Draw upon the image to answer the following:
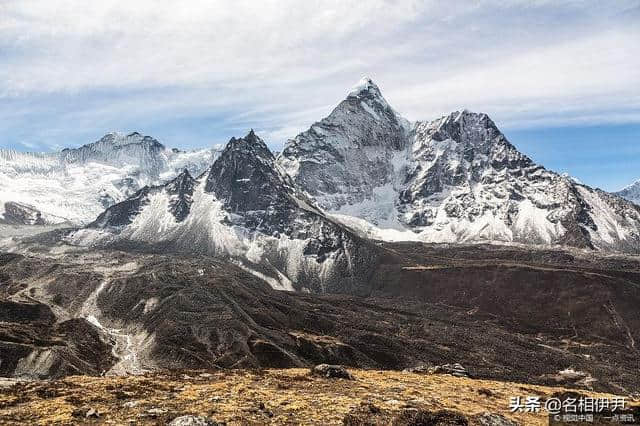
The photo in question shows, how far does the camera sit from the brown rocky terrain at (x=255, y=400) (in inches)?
1272

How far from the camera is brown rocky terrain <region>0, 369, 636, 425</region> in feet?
106

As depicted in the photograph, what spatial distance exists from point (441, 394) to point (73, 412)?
90.8 ft

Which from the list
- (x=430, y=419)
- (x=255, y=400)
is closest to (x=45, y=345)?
(x=255, y=400)

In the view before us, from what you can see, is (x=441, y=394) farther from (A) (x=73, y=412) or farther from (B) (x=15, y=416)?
(B) (x=15, y=416)

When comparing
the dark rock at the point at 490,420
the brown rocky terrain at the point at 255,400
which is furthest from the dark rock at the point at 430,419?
the dark rock at the point at 490,420

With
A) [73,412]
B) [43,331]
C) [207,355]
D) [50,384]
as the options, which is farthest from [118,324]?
[73,412]

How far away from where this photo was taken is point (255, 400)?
36.7 m

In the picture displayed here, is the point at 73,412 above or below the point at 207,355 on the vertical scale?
above

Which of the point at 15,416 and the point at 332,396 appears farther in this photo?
the point at 332,396

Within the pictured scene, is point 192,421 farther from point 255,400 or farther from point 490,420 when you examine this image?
point 490,420

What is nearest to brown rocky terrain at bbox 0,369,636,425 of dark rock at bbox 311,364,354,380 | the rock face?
dark rock at bbox 311,364,354,380

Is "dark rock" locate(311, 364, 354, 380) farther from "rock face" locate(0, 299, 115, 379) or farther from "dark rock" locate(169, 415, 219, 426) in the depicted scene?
"rock face" locate(0, 299, 115, 379)

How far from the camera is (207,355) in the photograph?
161 meters

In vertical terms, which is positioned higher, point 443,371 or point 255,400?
point 255,400
